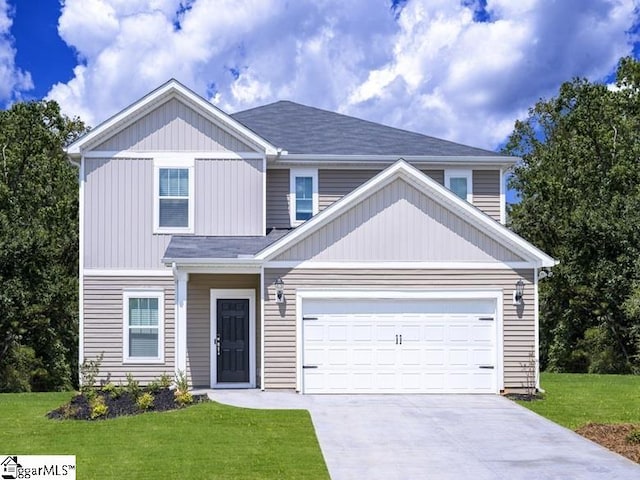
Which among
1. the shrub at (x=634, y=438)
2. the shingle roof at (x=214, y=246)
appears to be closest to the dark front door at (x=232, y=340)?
the shingle roof at (x=214, y=246)

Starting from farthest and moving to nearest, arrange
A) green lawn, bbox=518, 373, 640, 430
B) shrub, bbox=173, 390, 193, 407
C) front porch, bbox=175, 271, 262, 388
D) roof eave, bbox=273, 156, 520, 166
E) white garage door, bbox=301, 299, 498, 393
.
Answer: roof eave, bbox=273, 156, 520, 166 < front porch, bbox=175, 271, 262, 388 < white garage door, bbox=301, 299, 498, 393 < shrub, bbox=173, 390, 193, 407 < green lawn, bbox=518, 373, 640, 430

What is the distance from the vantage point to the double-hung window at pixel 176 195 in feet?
69.8

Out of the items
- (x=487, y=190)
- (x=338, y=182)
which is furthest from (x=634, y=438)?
(x=338, y=182)

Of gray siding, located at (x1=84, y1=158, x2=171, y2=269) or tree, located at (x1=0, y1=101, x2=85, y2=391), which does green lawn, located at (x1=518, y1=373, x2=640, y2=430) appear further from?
tree, located at (x1=0, y1=101, x2=85, y2=391)

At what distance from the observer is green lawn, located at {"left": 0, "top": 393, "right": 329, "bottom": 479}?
1121 centimetres

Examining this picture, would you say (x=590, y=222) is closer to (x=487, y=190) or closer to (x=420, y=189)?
(x=487, y=190)

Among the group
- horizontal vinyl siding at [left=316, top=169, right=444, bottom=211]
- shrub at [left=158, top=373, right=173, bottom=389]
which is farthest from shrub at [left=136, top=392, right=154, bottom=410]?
horizontal vinyl siding at [left=316, top=169, right=444, bottom=211]

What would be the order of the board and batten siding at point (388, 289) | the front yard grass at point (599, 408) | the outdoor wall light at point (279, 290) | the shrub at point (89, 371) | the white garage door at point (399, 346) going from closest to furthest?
the front yard grass at point (599, 408)
the outdoor wall light at point (279, 290)
the board and batten siding at point (388, 289)
the white garage door at point (399, 346)
the shrub at point (89, 371)

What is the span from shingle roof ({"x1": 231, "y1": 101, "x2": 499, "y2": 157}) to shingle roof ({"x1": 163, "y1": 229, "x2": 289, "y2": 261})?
2.91m

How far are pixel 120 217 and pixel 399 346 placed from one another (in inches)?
294

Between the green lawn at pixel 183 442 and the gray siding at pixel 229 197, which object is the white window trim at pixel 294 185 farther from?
the green lawn at pixel 183 442

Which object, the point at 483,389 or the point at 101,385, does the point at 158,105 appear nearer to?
the point at 101,385

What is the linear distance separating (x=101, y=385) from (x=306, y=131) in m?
9.01

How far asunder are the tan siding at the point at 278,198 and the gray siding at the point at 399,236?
338 centimetres
